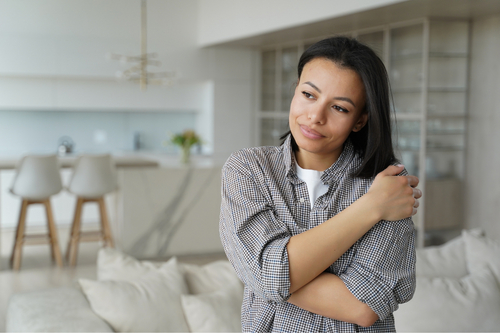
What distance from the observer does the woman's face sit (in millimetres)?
1109

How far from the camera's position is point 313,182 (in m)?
1.19

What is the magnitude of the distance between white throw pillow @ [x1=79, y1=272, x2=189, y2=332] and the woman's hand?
141 cm

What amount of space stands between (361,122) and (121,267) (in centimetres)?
175

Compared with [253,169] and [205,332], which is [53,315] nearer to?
[205,332]

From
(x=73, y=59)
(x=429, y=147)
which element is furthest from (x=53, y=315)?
(x=73, y=59)

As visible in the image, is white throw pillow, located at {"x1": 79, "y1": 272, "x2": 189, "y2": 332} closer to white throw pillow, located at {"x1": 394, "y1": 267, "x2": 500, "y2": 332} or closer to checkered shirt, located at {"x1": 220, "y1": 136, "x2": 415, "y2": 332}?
white throw pillow, located at {"x1": 394, "y1": 267, "x2": 500, "y2": 332}

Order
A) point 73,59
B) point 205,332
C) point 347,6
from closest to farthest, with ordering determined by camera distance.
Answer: point 205,332, point 347,6, point 73,59

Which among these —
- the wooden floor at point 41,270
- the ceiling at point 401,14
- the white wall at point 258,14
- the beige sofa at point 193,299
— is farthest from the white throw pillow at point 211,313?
the white wall at point 258,14

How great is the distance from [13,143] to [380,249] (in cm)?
684

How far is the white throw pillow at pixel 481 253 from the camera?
268 centimetres

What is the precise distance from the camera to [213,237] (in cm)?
565

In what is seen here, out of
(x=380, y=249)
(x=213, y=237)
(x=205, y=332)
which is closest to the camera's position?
(x=380, y=249)

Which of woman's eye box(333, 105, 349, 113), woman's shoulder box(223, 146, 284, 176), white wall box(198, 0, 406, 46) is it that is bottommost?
woman's shoulder box(223, 146, 284, 176)

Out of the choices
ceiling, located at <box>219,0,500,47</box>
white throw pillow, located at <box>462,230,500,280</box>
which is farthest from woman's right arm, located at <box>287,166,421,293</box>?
ceiling, located at <box>219,0,500,47</box>
